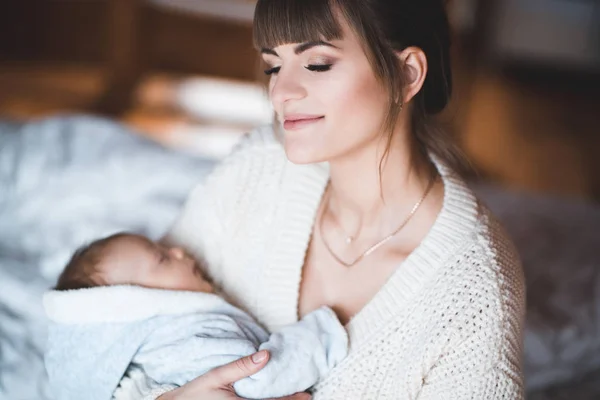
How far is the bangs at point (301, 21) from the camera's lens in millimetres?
1130

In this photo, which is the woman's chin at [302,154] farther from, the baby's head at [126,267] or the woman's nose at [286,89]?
the baby's head at [126,267]

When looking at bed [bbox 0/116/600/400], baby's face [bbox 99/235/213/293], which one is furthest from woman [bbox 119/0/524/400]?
bed [bbox 0/116/600/400]

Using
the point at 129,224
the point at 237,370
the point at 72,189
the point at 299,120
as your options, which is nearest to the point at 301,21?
the point at 299,120

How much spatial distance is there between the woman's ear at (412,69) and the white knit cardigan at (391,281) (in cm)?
19

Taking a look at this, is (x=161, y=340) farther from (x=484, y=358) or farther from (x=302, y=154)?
(x=484, y=358)

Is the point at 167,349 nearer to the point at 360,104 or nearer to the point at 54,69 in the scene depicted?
the point at 360,104

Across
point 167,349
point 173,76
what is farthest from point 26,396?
point 173,76

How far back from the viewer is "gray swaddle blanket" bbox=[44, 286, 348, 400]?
117 centimetres

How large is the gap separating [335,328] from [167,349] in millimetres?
312

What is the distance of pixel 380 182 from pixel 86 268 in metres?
0.62

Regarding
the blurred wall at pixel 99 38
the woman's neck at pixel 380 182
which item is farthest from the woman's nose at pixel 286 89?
the blurred wall at pixel 99 38

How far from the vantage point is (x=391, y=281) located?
1224mm

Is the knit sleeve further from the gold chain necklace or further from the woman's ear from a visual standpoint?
the woman's ear

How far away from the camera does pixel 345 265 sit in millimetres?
1367
